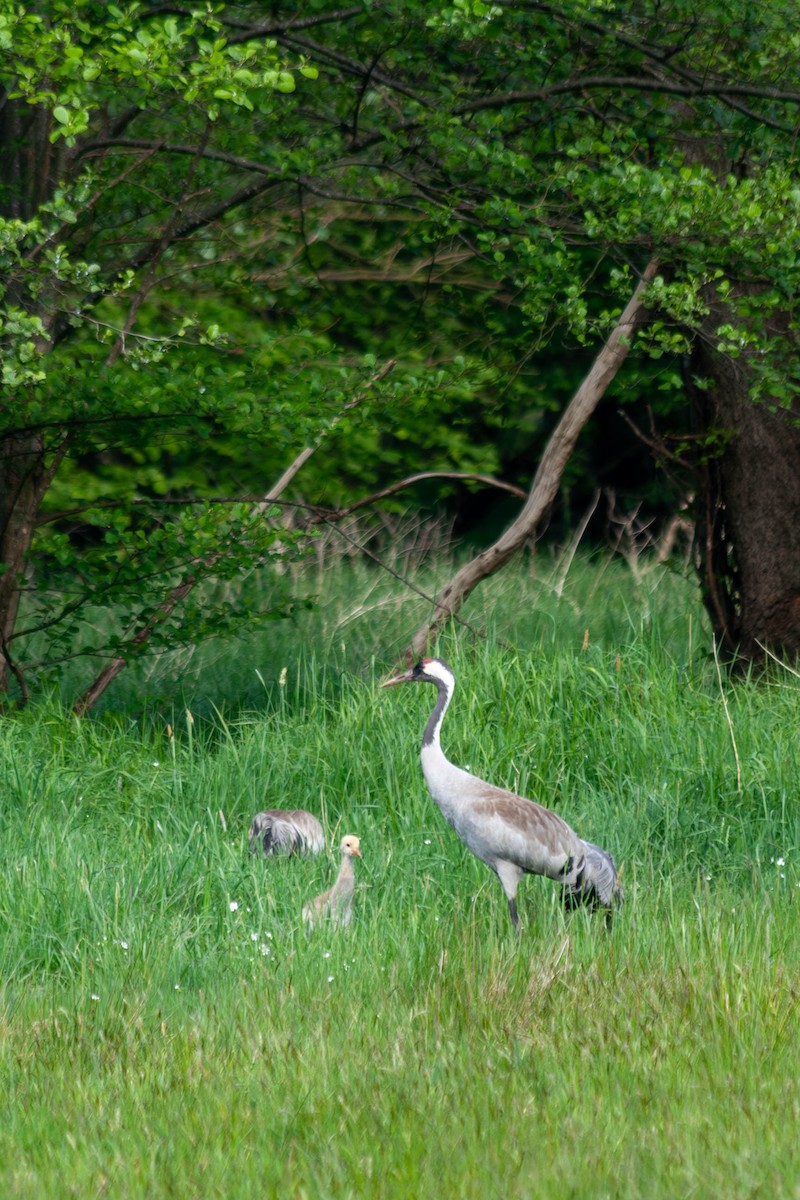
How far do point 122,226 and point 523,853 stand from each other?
5266 mm

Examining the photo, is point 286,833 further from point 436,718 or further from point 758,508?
point 758,508

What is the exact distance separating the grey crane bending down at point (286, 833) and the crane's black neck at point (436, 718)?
739mm

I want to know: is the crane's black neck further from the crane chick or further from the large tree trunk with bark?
the large tree trunk with bark

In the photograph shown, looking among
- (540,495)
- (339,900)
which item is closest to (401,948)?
(339,900)

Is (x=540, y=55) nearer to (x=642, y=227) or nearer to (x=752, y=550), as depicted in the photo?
(x=642, y=227)

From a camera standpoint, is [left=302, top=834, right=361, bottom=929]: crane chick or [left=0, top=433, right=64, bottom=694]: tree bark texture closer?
[left=302, top=834, right=361, bottom=929]: crane chick

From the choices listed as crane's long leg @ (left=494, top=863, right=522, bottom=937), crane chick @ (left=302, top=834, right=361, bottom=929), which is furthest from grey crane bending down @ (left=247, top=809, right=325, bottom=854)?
crane's long leg @ (left=494, top=863, right=522, bottom=937)

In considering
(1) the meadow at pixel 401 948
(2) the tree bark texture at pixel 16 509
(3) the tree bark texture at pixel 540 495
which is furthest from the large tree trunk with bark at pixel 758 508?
(2) the tree bark texture at pixel 16 509

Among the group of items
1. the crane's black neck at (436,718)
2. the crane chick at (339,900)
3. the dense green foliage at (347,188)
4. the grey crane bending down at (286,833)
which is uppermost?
the dense green foliage at (347,188)

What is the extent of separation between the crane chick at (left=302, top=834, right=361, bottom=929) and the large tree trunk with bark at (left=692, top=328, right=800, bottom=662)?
370 cm

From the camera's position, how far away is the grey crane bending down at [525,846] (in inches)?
224

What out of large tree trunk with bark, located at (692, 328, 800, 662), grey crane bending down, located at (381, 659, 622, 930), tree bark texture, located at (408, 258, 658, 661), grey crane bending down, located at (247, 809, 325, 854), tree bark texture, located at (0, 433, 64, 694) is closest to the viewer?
grey crane bending down, located at (381, 659, 622, 930)

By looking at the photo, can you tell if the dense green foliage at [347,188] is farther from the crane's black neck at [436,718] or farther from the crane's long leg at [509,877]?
the crane's long leg at [509,877]

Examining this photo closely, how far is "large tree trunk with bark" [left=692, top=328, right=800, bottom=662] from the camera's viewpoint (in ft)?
28.9
